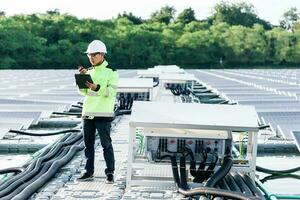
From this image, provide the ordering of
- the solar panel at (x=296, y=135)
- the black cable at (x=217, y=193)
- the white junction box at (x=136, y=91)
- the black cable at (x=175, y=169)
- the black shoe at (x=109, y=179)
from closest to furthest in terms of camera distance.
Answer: the black cable at (x=217, y=193), the black cable at (x=175, y=169), the black shoe at (x=109, y=179), the solar panel at (x=296, y=135), the white junction box at (x=136, y=91)

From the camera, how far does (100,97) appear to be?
7.90 metres

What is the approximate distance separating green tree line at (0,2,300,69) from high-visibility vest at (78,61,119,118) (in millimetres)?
60870

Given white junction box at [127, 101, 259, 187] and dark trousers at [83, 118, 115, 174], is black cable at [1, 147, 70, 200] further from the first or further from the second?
white junction box at [127, 101, 259, 187]

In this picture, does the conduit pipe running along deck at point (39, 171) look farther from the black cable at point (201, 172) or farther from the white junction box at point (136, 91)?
the white junction box at point (136, 91)

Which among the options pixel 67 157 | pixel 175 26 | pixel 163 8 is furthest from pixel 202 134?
pixel 163 8

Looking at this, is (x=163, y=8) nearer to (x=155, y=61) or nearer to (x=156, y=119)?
(x=155, y=61)

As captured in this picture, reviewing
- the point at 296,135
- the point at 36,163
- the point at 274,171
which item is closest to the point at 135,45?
the point at 296,135

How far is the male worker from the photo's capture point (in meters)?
7.76

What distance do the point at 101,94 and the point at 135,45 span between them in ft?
222

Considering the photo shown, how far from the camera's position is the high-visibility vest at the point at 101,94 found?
783 centimetres

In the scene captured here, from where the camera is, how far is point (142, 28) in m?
83.8

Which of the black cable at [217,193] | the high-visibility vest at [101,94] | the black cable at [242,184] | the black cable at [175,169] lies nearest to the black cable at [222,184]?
the black cable at [242,184]

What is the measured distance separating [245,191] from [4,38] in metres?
63.0

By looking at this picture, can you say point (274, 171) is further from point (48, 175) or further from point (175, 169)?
point (48, 175)
